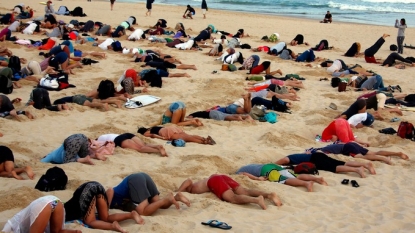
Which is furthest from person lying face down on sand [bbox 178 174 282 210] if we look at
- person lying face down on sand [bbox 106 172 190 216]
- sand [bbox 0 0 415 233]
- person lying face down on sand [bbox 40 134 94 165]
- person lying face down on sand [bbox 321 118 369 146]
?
person lying face down on sand [bbox 321 118 369 146]

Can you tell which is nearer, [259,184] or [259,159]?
[259,184]

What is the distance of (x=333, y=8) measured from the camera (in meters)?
46.6

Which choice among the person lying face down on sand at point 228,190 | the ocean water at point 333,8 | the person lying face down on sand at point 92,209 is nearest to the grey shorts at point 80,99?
the person lying face down on sand at point 228,190

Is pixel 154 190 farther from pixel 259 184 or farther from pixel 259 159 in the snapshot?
pixel 259 159

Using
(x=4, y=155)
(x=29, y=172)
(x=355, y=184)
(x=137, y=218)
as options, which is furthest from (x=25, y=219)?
(x=355, y=184)

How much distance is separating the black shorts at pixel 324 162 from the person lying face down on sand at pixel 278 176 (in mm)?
643

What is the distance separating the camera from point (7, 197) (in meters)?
6.15

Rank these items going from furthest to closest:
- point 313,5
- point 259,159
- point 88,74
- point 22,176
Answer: point 313,5 → point 88,74 → point 259,159 → point 22,176

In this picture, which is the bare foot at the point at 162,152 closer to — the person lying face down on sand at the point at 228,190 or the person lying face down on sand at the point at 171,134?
the person lying face down on sand at the point at 171,134

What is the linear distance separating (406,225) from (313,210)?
1073 mm

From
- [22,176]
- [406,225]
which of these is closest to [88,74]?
[22,176]

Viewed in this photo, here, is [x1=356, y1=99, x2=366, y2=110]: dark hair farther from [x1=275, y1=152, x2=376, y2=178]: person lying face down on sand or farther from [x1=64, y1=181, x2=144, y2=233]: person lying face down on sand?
[x1=64, y1=181, x2=144, y2=233]: person lying face down on sand

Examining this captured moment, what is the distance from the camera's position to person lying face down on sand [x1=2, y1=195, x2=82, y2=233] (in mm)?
5082

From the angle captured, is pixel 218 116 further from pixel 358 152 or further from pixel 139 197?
pixel 139 197
